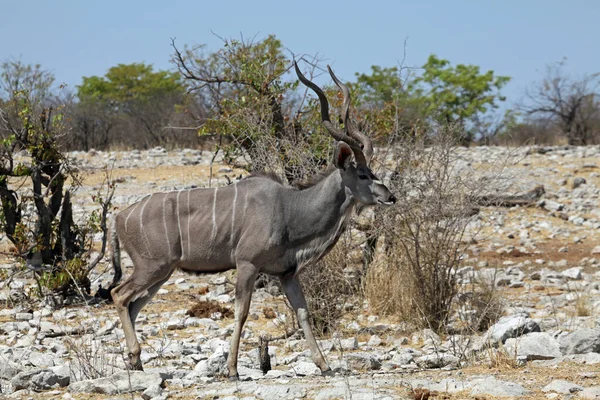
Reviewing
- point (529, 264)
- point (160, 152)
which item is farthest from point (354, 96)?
point (160, 152)

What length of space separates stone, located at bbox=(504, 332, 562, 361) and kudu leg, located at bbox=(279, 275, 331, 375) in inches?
46.8

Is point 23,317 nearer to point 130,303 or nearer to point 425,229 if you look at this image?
point 130,303


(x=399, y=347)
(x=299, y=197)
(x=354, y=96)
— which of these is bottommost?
(x=399, y=347)

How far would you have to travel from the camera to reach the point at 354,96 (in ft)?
30.7

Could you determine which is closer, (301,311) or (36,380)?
(36,380)

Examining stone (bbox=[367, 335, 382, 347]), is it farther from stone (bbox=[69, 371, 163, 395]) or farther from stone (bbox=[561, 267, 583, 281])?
stone (bbox=[561, 267, 583, 281])

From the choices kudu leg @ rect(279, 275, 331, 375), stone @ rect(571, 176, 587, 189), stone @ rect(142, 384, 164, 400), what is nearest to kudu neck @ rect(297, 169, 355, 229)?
kudu leg @ rect(279, 275, 331, 375)

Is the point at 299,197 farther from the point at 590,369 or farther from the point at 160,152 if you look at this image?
the point at 160,152

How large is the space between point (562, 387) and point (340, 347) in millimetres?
1590

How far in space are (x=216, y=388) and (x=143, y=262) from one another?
1380 mm

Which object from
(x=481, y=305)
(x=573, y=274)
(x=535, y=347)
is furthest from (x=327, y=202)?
(x=573, y=274)

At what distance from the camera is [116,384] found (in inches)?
212

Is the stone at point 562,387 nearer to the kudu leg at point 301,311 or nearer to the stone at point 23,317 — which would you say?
the kudu leg at point 301,311

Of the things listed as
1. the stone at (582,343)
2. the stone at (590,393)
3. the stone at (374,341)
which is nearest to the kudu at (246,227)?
the stone at (374,341)
